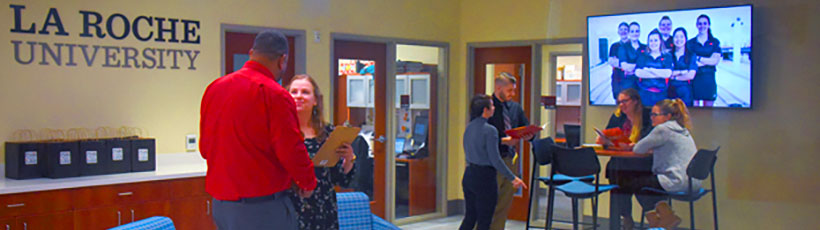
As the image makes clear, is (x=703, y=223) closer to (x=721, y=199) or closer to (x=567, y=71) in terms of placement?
(x=721, y=199)

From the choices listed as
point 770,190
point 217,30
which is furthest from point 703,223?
point 217,30

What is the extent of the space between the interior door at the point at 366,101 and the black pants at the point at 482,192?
4.66 ft

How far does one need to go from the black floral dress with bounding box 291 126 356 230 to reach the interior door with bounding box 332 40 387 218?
2.50 meters

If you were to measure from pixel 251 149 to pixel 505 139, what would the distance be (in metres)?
2.78

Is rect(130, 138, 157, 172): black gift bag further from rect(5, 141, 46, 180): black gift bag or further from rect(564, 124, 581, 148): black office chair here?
rect(564, 124, 581, 148): black office chair

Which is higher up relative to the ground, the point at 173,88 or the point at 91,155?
the point at 173,88

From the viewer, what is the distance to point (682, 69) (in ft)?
14.6

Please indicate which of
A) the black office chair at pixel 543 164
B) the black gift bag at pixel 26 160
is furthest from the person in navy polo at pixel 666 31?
the black gift bag at pixel 26 160

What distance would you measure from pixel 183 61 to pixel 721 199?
3.78 meters

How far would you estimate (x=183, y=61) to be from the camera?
489cm

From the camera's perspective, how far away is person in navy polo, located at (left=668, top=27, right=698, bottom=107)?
Answer: 14.5 ft

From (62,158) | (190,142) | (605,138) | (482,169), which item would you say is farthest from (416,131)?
(62,158)

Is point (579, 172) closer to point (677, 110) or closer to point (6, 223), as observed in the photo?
point (677, 110)

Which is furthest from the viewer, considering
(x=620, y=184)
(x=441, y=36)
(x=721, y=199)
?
(x=441, y=36)
